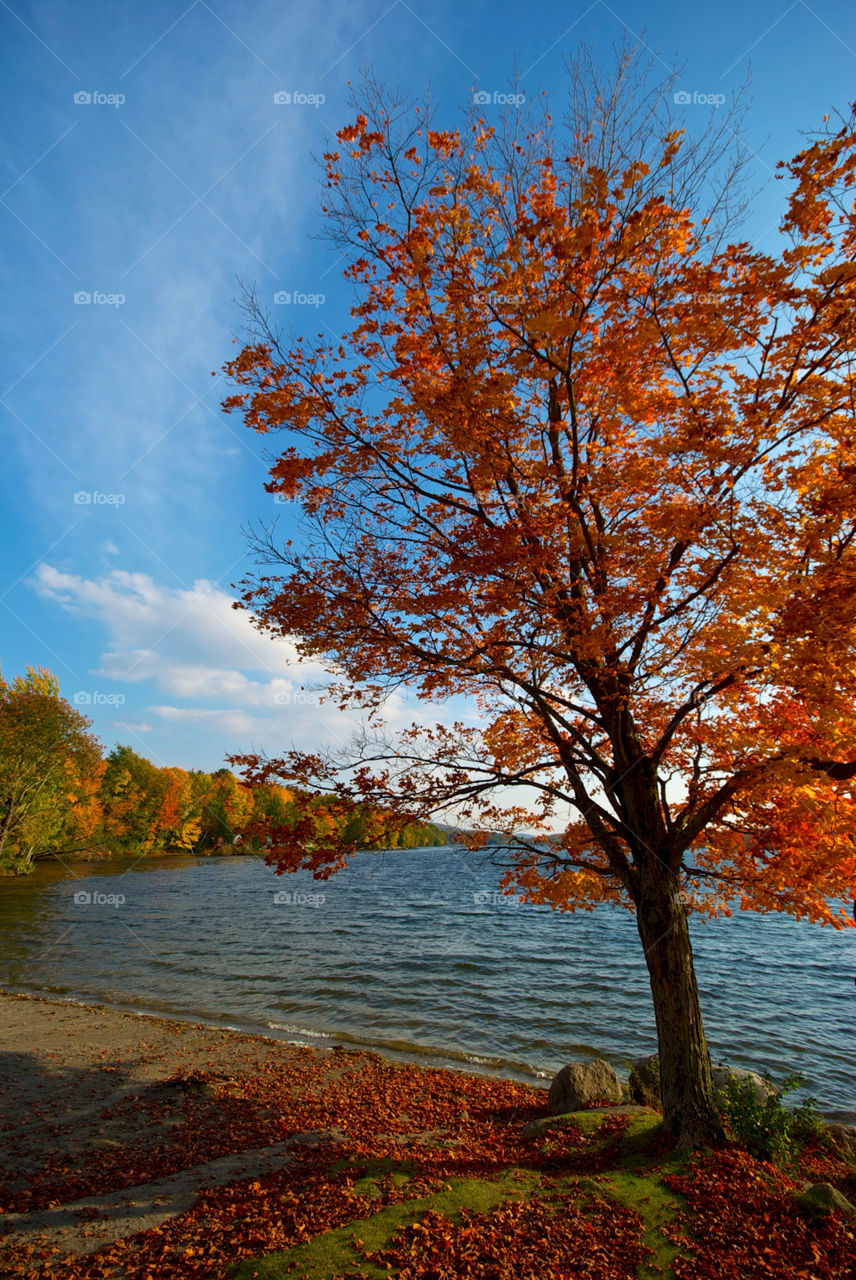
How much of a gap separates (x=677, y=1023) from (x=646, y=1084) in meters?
4.53

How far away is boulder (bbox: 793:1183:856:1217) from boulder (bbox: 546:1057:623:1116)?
15.1 ft

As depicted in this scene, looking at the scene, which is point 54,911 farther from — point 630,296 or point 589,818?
point 630,296

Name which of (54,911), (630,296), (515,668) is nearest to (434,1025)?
(515,668)

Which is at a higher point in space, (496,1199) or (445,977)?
(496,1199)

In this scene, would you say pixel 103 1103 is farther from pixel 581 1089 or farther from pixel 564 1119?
pixel 581 1089

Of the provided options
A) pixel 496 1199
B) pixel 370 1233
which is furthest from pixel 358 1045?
pixel 370 1233

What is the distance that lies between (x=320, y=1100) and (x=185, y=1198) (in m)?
4.29

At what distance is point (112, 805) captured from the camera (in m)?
65.5

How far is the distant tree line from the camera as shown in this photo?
7508mm

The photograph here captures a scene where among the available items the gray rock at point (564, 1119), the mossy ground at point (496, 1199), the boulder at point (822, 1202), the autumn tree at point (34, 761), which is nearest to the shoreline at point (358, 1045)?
the gray rock at point (564, 1119)

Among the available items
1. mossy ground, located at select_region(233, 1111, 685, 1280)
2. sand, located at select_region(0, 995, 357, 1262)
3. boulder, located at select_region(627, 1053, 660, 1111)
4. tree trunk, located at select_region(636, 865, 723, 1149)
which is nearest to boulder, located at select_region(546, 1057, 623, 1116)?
boulder, located at select_region(627, 1053, 660, 1111)

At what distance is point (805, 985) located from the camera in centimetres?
2067

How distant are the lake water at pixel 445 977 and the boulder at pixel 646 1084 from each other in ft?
9.03

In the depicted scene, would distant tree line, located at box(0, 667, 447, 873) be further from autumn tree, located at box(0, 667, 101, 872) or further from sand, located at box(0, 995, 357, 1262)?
sand, located at box(0, 995, 357, 1262)
